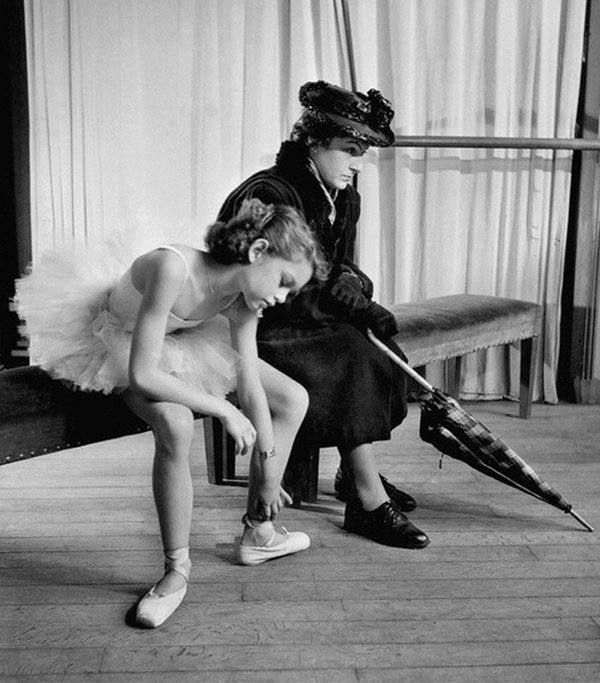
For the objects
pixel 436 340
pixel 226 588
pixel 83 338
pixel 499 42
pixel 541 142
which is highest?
pixel 499 42

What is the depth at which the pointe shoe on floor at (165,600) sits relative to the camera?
1.82 m

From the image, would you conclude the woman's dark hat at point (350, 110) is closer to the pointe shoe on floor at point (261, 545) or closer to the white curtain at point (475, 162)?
the pointe shoe on floor at point (261, 545)

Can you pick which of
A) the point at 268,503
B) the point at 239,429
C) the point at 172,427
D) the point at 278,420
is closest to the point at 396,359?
the point at 278,420

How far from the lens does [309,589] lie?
202 centimetres

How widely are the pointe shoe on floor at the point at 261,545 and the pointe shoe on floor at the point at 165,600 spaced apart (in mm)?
189

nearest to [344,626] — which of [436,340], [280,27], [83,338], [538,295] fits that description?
[83,338]

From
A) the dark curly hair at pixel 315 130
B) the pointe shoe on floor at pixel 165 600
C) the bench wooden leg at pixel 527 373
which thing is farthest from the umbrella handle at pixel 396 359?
the bench wooden leg at pixel 527 373

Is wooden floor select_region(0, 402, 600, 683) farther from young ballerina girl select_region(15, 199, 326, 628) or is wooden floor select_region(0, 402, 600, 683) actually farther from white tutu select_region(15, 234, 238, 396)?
white tutu select_region(15, 234, 238, 396)

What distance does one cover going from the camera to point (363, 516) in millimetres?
2342

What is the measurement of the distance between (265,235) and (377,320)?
2.08 feet

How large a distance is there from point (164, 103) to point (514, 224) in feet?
5.41

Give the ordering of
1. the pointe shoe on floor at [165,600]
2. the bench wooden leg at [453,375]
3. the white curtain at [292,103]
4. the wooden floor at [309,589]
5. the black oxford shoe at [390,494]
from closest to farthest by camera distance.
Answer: the wooden floor at [309,589] → the pointe shoe on floor at [165,600] → the black oxford shoe at [390,494] → the white curtain at [292,103] → the bench wooden leg at [453,375]

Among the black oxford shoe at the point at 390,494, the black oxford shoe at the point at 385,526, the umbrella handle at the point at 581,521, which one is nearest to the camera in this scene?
the black oxford shoe at the point at 385,526

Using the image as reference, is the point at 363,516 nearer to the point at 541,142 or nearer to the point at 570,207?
the point at 541,142
